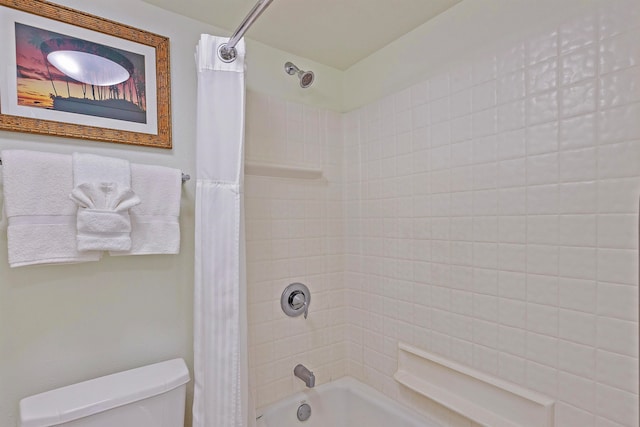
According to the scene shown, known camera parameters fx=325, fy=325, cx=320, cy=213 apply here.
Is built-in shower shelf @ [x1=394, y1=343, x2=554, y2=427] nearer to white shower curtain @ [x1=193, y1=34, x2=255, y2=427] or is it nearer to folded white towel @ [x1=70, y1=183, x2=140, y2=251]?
white shower curtain @ [x1=193, y1=34, x2=255, y2=427]

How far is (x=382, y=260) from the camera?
173 centimetres

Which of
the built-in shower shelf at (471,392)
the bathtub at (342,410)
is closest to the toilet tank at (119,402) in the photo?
the bathtub at (342,410)

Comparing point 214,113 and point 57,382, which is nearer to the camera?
point 57,382

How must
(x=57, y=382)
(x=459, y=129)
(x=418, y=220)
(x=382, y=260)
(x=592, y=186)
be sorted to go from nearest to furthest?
(x=592, y=186)
(x=57, y=382)
(x=459, y=129)
(x=418, y=220)
(x=382, y=260)

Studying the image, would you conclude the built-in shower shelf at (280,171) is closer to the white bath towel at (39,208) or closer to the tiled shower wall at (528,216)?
the tiled shower wall at (528,216)

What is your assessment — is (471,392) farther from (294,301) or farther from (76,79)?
(76,79)

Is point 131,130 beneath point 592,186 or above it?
above

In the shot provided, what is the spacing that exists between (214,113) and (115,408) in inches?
42.3

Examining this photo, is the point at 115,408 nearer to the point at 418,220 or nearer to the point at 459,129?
the point at 418,220

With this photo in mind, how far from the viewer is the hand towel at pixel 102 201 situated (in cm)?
106

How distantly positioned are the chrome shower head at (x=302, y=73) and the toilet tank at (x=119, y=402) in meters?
1.38

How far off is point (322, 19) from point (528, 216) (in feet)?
3.88

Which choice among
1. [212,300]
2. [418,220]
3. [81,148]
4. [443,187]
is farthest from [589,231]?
[81,148]

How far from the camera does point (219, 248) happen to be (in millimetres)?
1239
